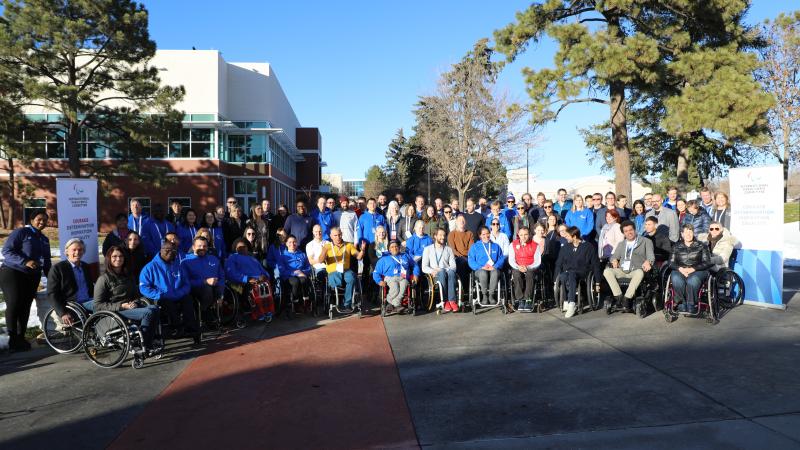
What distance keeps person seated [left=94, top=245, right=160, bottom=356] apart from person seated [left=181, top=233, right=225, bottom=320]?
79 centimetres

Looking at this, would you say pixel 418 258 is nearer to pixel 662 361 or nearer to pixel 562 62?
pixel 662 361

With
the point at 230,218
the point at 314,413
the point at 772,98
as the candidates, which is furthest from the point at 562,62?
the point at 314,413

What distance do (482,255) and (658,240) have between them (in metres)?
2.65

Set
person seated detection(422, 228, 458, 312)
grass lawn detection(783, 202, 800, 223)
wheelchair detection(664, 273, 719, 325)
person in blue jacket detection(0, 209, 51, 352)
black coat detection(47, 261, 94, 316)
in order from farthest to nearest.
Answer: grass lawn detection(783, 202, 800, 223)
person seated detection(422, 228, 458, 312)
wheelchair detection(664, 273, 719, 325)
person in blue jacket detection(0, 209, 51, 352)
black coat detection(47, 261, 94, 316)

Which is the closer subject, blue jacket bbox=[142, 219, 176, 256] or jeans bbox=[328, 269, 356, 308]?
jeans bbox=[328, 269, 356, 308]

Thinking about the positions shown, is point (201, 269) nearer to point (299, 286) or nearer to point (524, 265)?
point (299, 286)

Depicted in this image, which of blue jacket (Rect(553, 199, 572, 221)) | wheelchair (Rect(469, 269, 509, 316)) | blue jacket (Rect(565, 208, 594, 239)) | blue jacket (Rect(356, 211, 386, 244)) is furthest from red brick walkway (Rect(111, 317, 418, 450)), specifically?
blue jacket (Rect(553, 199, 572, 221))

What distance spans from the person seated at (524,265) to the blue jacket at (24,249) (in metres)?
6.13

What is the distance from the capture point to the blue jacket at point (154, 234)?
8.41m

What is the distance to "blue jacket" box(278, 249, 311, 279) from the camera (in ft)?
27.0

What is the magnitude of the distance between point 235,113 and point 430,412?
35.0 metres

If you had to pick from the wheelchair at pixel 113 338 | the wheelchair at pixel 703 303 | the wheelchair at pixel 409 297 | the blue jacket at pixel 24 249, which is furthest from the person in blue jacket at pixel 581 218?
the blue jacket at pixel 24 249

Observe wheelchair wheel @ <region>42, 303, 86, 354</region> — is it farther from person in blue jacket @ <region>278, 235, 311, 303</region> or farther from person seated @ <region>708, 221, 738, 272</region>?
person seated @ <region>708, 221, 738, 272</region>

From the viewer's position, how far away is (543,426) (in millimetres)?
A: 3926
